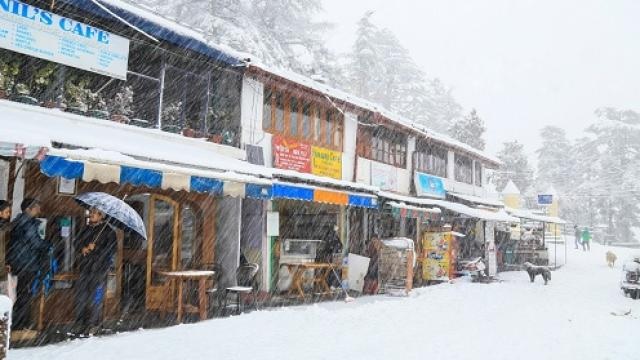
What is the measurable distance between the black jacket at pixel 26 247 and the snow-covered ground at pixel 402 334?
3.72 feet

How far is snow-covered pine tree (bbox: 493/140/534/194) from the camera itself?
53875mm

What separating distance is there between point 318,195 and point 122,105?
15.5 feet

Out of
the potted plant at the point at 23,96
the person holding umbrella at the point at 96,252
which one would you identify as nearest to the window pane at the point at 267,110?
the potted plant at the point at 23,96

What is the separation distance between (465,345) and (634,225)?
189 ft

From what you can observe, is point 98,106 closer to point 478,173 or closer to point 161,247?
point 161,247

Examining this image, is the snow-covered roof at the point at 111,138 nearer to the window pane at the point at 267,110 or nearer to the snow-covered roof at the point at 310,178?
the snow-covered roof at the point at 310,178

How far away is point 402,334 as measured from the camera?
→ 8.89 meters

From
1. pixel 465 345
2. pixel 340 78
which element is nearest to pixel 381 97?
pixel 340 78

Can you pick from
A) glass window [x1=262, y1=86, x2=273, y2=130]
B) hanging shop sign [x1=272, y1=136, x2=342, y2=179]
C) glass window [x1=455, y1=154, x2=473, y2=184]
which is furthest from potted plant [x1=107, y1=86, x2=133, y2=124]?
glass window [x1=455, y1=154, x2=473, y2=184]

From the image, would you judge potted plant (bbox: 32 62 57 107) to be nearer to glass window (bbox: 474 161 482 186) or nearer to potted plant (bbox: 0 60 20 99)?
potted plant (bbox: 0 60 20 99)

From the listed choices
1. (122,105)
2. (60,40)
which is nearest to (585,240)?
(122,105)

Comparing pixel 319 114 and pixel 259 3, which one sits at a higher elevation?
pixel 259 3

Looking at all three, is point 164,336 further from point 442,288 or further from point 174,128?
point 442,288

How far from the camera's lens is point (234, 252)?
12320 mm
